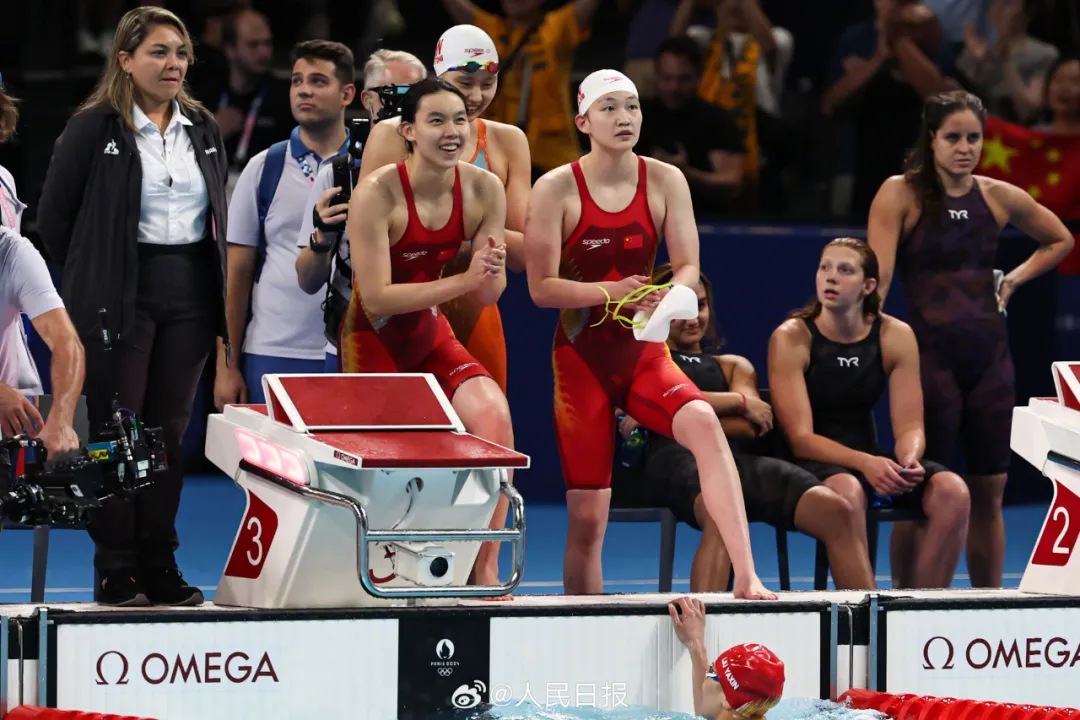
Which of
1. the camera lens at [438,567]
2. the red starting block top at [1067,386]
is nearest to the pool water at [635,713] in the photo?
the camera lens at [438,567]

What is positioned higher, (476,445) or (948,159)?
(948,159)

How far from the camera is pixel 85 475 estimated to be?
4547 mm

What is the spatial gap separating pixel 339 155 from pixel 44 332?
1344 millimetres

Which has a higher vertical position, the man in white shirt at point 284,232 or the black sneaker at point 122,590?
the man in white shirt at point 284,232

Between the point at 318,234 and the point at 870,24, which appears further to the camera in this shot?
the point at 870,24

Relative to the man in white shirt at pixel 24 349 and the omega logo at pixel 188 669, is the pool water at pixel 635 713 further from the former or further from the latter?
the man in white shirt at pixel 24 349

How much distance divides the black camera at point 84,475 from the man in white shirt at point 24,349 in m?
0.06

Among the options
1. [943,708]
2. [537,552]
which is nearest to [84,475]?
[943,708]

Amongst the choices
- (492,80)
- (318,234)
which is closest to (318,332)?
(318,234)

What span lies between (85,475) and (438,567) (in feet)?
3.20

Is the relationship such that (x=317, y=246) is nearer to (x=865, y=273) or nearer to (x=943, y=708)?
(x=865, y=273)

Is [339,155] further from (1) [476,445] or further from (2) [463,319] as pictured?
(1) [476,445]

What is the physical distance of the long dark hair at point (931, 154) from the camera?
244 inches

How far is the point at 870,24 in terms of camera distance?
373 inches
